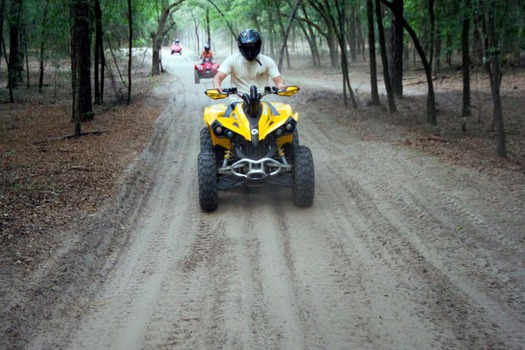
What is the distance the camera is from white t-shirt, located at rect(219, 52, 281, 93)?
7.75 metres

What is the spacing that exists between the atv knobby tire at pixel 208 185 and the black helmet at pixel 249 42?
5.14ft

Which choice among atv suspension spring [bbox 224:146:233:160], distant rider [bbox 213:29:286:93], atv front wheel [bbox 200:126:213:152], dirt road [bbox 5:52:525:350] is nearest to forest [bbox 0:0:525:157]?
dirt road [bbox 5:52:525:350]

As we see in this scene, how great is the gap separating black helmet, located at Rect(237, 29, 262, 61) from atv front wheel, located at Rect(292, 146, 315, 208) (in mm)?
1528

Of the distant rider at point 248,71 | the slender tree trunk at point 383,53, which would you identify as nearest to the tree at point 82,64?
the distant rider at point 248,71

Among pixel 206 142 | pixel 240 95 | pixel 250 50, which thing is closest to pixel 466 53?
pixel 250 50

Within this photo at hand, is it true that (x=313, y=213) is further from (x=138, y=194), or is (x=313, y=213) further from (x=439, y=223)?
(x=138, y=194)

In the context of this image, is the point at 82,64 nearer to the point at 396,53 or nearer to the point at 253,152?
the point at 253,152

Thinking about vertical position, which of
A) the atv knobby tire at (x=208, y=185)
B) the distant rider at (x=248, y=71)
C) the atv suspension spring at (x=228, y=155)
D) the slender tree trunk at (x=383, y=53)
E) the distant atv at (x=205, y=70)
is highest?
the distant atv at (x=205, y=70)

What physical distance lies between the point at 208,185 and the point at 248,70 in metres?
1.87

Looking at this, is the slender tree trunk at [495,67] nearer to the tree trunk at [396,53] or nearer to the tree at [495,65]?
the tree at [495,65]

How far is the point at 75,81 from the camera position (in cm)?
1210

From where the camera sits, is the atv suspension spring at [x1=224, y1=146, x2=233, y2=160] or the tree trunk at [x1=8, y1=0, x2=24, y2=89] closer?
the atv suspension spring at [x1=224, y1=146, x2=233, y2=160]

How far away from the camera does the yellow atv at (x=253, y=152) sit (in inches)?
273

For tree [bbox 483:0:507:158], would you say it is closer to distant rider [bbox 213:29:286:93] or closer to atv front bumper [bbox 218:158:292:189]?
distant rider [bbox 213:29:286:93]
